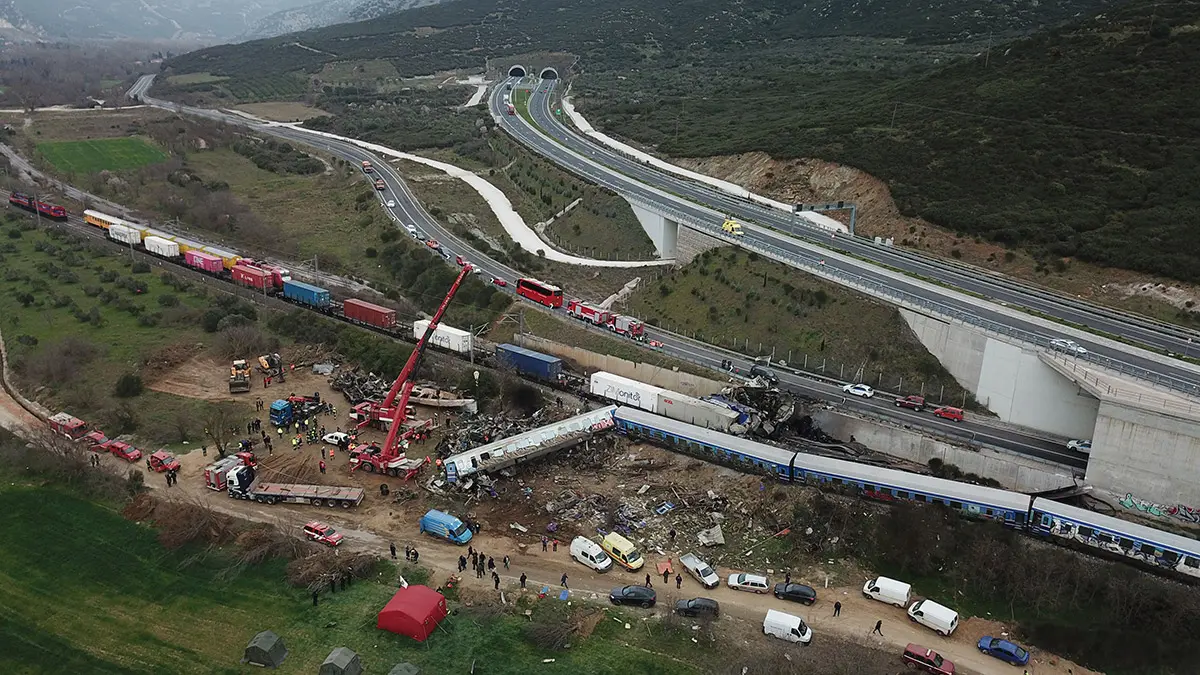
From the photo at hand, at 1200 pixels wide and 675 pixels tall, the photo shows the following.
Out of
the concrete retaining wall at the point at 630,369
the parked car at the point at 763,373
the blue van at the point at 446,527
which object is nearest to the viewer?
the blue van at the point at 446,527

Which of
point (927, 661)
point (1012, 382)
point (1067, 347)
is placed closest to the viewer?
point (927, 661)

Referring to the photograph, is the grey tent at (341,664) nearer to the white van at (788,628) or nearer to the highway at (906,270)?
the white van at (788,628)

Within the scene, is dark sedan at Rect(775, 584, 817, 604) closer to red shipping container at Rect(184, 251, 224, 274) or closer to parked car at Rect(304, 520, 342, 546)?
parked car at Rect(304, 520, 342, 546)

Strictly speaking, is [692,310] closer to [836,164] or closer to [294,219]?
[836,164]

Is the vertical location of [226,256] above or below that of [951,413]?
above

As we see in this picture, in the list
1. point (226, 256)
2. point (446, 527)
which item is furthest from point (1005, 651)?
point (226, 256)

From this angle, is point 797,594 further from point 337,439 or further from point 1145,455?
point 337,439

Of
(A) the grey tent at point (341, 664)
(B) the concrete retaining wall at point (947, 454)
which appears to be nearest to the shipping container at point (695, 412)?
(B) the concrete retaining wall at point (947, 454)

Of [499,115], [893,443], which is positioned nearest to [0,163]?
[499,115]
